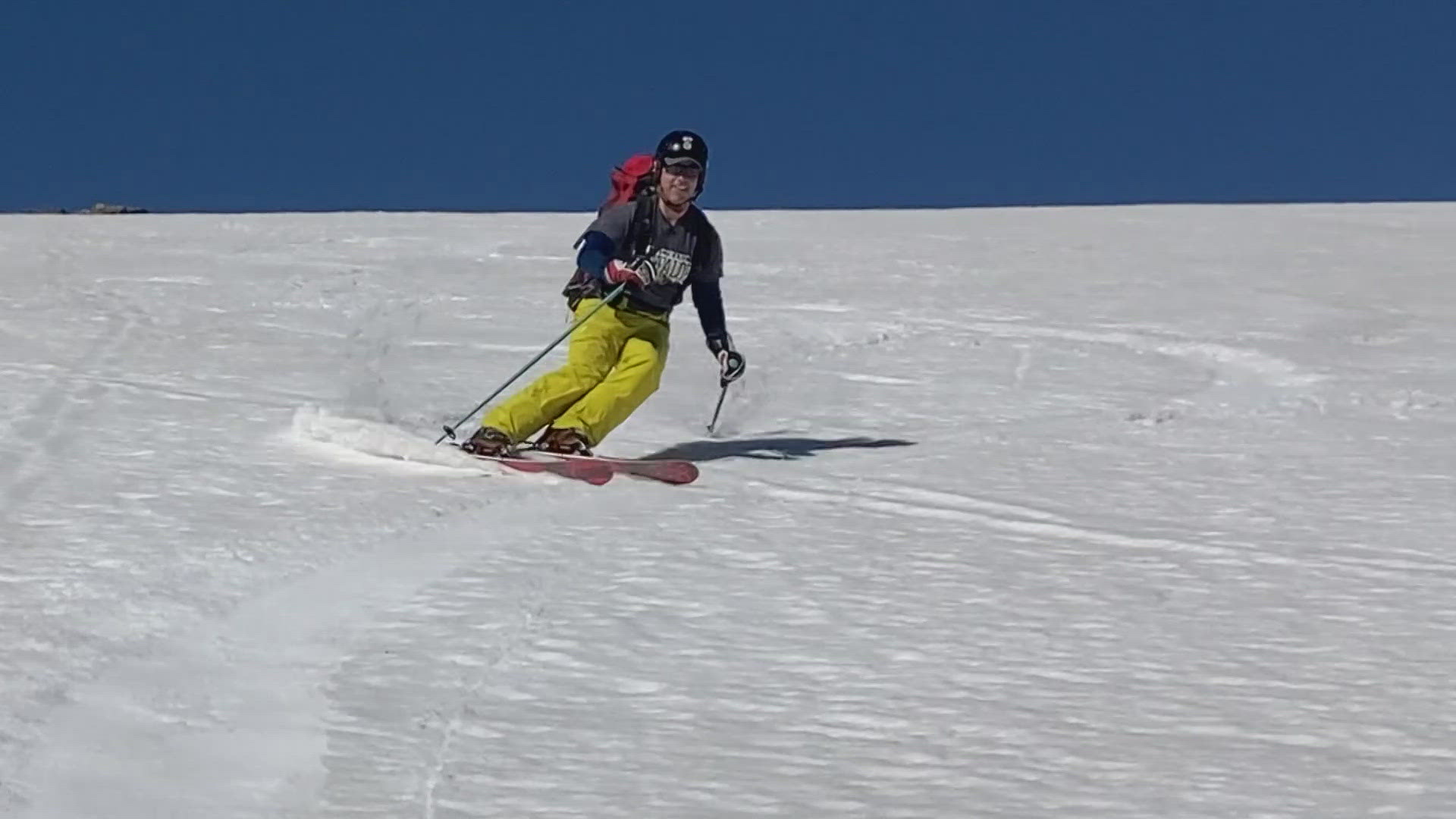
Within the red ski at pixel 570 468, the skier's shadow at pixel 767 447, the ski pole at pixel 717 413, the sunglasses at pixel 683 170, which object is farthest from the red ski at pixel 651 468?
the sunglasses at pixel 683 170

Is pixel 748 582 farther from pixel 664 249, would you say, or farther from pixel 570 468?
pixel 664 249

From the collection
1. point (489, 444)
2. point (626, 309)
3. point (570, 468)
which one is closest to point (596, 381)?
point (626, 309)

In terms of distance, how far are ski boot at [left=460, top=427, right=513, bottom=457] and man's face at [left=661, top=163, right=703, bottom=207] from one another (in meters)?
1.00

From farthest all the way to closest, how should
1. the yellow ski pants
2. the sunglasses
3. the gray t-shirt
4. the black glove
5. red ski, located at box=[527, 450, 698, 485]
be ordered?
the black glove
the gray t-shirt
the sunglasses
the yellow ski pants
red ski, located at box=[527, 450, 698, 485]

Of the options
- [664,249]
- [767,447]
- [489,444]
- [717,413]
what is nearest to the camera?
[489,444]

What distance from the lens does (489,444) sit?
240 inches

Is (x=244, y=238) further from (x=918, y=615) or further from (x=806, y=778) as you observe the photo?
(x=806, y=778)

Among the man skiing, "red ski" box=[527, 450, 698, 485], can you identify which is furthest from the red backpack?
"red ski" box=[527, 450, 698, 485]

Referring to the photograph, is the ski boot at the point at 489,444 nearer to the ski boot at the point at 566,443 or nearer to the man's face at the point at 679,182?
the ski boot at the point at 566,443

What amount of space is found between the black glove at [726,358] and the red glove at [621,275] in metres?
0.52

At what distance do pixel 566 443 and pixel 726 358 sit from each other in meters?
0.84

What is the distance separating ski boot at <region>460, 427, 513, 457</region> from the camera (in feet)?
20.0

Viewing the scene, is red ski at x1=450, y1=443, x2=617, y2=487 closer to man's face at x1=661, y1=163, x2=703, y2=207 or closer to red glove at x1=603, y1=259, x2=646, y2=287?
red glove at x1=603, y1=259, x2=646, y2=287

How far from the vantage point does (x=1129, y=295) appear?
38.9 ft
